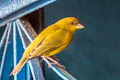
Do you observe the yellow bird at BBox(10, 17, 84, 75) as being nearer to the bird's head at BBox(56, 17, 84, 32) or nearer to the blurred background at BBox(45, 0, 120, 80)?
the bird's head at BBox(56, 17, 84, 32)

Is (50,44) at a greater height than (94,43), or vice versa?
(50,44)

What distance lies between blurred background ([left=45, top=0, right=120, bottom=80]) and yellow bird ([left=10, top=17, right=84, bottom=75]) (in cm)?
184

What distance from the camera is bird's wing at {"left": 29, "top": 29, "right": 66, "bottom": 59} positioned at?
3.18 feet

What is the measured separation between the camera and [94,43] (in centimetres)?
298

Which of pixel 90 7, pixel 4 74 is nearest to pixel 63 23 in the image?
pixel 4 74

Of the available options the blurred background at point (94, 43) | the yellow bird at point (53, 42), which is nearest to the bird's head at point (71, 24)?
the yellow bird at point (53, 42)

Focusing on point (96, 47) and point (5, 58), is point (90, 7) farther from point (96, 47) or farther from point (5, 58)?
point (5, 58)

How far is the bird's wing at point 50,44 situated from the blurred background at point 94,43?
1845 mm

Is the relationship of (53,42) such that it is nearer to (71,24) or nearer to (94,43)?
(71,24)

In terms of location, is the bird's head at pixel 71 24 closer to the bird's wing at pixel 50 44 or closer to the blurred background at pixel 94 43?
the bird's wing at pixel 50 44

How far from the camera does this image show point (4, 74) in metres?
1.20

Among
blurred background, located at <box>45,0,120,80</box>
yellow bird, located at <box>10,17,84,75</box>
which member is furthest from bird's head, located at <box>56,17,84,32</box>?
blurred background, located at <box>45,0,120,80</box>

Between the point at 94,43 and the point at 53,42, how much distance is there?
79.5 inches

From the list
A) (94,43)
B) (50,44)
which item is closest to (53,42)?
(50,44)
